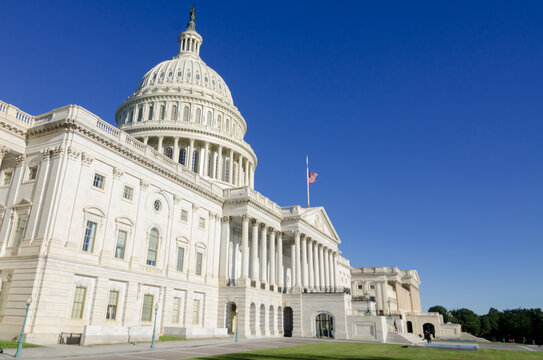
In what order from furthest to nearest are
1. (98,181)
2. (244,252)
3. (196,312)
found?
1. (244,252)
2. (196,312)
3. (98,181)

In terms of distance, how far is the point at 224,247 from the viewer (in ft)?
173

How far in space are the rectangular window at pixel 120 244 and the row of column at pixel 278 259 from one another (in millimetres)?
16912

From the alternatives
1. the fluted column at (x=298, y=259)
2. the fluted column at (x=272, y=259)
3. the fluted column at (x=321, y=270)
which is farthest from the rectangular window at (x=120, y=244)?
the fluted column at (x=321, y=270)

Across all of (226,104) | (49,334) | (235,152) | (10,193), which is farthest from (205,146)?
(49,334)

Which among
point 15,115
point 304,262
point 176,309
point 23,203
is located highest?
point 15,115

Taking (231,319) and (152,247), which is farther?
(231,319)

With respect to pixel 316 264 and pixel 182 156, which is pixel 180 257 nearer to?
pixel 182 156

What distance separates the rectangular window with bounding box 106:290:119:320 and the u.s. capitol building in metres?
0.11

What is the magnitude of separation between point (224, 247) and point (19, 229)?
2530 centimetres

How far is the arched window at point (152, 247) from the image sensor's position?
4119 centimetres

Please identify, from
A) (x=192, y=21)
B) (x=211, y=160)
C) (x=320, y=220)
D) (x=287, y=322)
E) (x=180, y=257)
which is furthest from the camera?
(x=192, y=21)

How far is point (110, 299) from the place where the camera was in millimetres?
35406

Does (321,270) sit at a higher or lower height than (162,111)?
lower

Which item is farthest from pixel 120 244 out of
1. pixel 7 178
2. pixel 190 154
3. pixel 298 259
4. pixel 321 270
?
pixel 321 270
